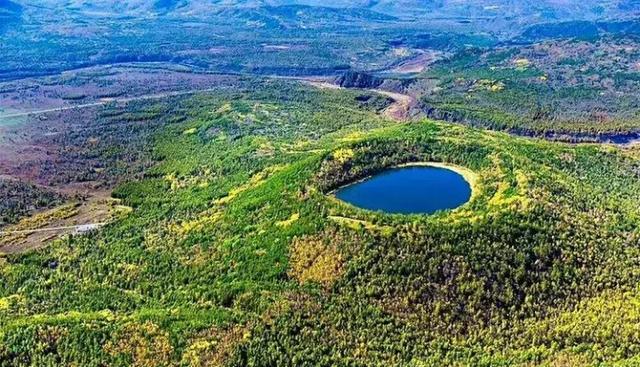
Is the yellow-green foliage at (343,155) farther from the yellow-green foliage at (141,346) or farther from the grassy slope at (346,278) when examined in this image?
the yellow-green foliage at (141,346)

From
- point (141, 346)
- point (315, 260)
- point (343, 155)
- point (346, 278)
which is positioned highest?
point (343, 155)

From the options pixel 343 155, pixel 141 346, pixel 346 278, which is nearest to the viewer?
pixel 141 346

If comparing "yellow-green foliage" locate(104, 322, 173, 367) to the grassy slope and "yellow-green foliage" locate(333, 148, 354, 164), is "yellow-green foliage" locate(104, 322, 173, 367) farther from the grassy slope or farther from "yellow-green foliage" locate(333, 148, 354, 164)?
"yellow-green foliage" locate(333, 148, 354, 164)

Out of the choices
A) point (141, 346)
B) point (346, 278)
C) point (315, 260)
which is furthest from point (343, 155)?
point (141, 346)

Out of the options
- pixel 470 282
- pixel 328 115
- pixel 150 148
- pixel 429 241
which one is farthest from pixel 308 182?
pixel 328 115

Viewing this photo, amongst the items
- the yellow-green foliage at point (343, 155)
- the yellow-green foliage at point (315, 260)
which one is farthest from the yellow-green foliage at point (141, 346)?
the yellow-green foliage at point (343, 155)

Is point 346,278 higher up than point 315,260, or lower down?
lower down

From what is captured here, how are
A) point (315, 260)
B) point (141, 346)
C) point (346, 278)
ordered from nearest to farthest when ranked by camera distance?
point (141, 346) < point (346, 278) < point (315, 260)

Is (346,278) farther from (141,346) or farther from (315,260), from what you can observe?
(141,346)

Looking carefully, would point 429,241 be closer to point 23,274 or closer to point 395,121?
point 23,274
